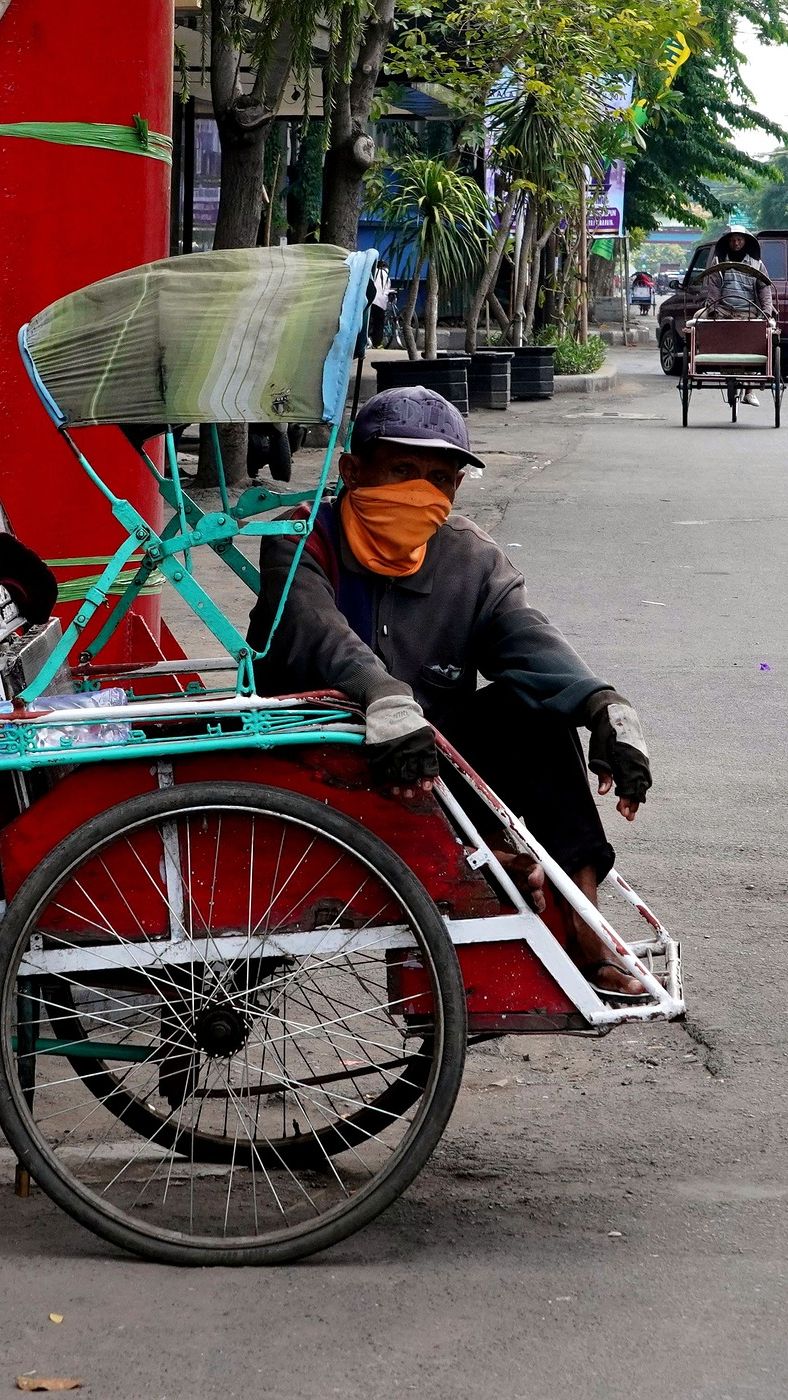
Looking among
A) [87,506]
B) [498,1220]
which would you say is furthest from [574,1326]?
[87,506]

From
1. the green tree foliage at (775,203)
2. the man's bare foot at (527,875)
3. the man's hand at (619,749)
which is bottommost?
the man's bare foot at (527,875)

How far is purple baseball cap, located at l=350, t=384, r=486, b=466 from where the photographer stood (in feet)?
10.3

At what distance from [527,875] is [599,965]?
0.87 feet

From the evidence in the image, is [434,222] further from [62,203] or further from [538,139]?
[62,203]

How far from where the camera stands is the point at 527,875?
2.85 meters

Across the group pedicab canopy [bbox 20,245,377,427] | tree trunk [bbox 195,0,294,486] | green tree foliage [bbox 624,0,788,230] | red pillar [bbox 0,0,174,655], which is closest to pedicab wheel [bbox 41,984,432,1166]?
pedicab canopy [bbox 20,245,377,427]

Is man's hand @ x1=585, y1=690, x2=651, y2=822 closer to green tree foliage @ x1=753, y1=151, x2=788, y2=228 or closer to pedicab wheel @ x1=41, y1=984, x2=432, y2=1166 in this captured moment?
pedicab wheel @ x1=41, y1=984, x2=432, y2=1166

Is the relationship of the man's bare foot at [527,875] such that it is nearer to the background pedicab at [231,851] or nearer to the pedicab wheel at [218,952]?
the background pedicab at [231,851]

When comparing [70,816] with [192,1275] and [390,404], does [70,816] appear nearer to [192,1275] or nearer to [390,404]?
[192,1275]

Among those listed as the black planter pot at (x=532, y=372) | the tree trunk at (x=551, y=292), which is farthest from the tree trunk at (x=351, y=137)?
the tree trunk at (x=551, y=292)

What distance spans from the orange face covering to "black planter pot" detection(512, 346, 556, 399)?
19.0m

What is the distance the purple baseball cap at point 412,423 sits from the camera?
313 centimetres

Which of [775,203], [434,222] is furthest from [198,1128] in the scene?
[775,203]

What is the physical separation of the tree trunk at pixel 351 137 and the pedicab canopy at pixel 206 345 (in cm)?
999
